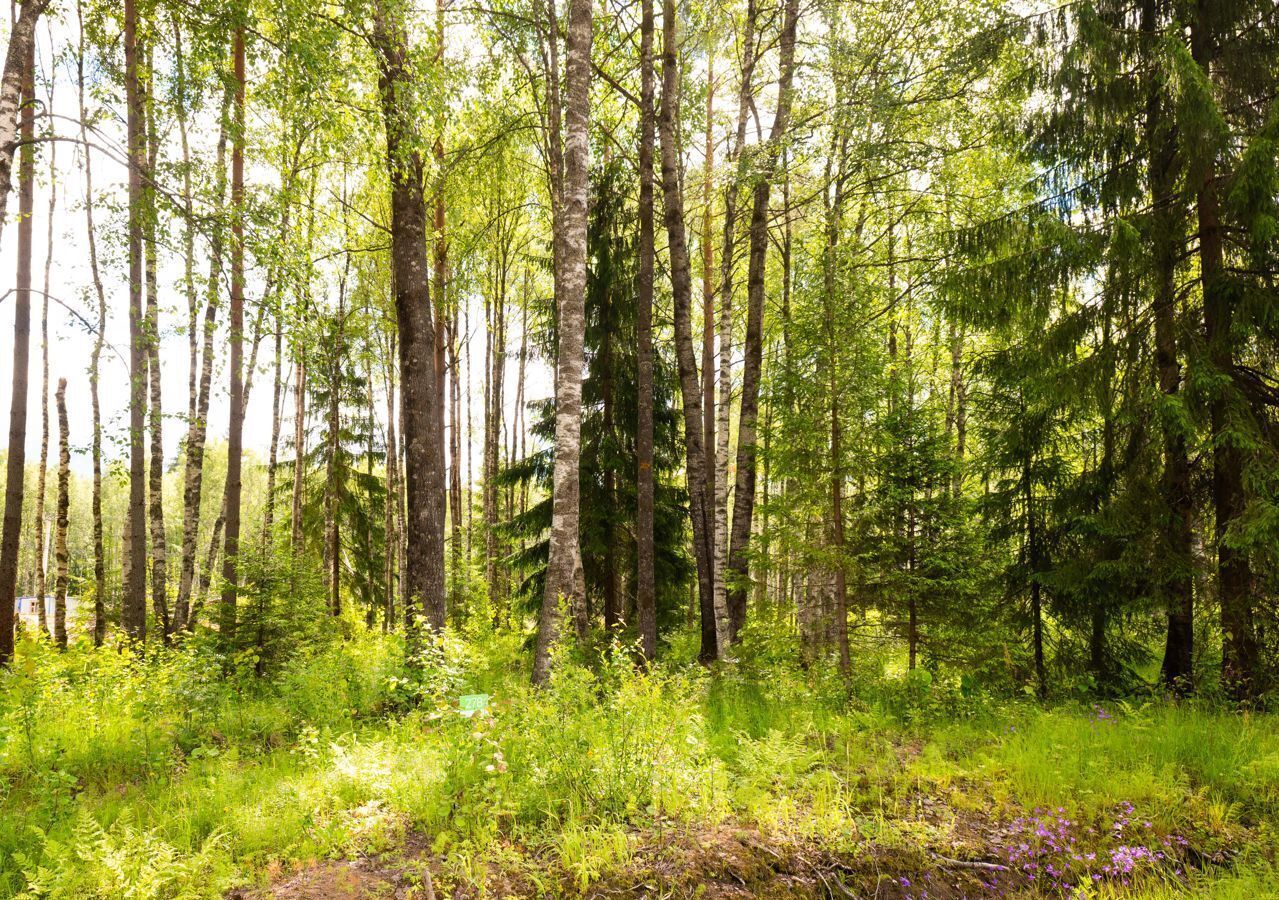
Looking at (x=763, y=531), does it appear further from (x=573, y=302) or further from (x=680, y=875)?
(x=680, y=875)

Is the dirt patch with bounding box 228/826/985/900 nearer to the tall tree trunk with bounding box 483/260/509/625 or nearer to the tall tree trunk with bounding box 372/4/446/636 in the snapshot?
the tall tree trunk with bounding box 372/4/446/636

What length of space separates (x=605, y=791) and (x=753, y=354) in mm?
7862

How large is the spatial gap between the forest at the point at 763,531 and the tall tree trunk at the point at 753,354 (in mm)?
82

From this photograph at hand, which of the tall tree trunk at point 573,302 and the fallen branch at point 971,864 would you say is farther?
the tall tree trunk at point 573,302

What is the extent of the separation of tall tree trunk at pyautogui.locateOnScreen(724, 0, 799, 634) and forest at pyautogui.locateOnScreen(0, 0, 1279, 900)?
8 cm

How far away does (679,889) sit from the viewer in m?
3.75

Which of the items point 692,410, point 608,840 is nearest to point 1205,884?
point 608,840

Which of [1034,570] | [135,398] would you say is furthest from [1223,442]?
[135,398]

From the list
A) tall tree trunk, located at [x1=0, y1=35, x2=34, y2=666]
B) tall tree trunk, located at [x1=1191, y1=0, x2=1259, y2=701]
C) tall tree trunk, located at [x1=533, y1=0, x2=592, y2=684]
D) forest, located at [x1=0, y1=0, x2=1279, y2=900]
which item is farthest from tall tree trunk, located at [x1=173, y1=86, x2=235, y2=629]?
tall tree trunk, located at [x1=1191, y1=0, x2=1259, y2=701]

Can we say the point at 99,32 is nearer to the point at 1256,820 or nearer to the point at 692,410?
the point at 692,410

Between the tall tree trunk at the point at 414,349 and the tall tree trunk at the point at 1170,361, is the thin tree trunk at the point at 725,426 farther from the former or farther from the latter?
the tall tree trunk at the point at 1170,361

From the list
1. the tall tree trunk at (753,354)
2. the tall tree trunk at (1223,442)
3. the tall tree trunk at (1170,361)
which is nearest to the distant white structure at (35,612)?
A: the tall tree trunk at (753,354)

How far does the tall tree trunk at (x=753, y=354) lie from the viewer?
33.4ft

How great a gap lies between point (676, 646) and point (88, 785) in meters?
8.25
